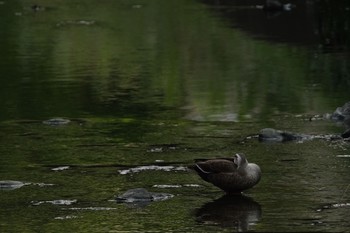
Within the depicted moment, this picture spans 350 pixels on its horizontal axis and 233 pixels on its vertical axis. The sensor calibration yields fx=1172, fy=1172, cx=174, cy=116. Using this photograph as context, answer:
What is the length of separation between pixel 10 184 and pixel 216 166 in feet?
10.6

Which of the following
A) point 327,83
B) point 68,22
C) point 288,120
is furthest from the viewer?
point 68,22

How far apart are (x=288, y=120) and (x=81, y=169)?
6394mm

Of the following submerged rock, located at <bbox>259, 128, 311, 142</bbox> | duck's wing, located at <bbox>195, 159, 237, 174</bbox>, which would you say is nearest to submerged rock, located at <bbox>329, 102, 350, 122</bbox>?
submerged rock, located at <bbox>259, 128, 311, 142</bbox>

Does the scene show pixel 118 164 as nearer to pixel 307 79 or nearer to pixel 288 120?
pixel 288 120

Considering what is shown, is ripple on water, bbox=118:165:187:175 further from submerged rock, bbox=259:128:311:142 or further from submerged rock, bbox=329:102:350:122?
submerged rock, bbox=329:102:350:122

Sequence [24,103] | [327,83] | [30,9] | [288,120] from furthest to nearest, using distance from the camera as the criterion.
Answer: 1. [30,9]
2. [327,83]
3. [24,103]
4. [288,120]

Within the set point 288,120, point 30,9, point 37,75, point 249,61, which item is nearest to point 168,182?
point 288,120

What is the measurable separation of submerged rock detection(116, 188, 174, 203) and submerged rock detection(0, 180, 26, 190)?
1.86m

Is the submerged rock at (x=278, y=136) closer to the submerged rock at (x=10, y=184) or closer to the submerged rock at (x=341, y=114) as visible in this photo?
the submerged rock at (x=341, y=114)

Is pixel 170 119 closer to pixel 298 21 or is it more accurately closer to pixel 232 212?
pixel 232 212

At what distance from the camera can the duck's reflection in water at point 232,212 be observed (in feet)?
47.4

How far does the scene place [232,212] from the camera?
49.4 ft

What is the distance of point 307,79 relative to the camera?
104 feet

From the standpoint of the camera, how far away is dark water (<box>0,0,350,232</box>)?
1518cm
